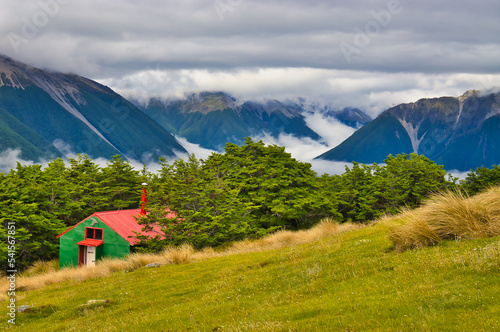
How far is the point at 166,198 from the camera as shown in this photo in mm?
41875

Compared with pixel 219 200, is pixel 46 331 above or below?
below

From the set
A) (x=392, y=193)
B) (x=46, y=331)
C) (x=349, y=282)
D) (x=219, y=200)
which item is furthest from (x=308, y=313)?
(x=392, y=193)

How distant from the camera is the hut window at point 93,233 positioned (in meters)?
44.2

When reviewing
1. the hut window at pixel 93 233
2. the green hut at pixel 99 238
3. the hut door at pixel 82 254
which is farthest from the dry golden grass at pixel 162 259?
the hut door at pixel 82 254

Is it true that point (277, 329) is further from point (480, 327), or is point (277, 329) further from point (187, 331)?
point (480, 327)

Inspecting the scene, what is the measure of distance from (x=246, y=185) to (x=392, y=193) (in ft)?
102

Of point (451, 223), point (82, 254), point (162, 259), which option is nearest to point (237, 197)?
point (82, 254)

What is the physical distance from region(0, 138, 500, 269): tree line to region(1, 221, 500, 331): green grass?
18604mm

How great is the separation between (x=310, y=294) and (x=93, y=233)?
38.0 m

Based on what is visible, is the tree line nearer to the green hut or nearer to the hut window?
the green hut

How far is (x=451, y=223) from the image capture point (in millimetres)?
14297

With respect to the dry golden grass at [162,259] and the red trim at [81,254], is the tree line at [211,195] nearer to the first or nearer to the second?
the red trim at [81,254]

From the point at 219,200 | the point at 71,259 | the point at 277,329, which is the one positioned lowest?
the point at 71,259

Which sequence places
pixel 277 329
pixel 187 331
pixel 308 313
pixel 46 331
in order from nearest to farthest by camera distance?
pixel 277 329, pixel 308 313, pixel 187 331, pixel 46 331
